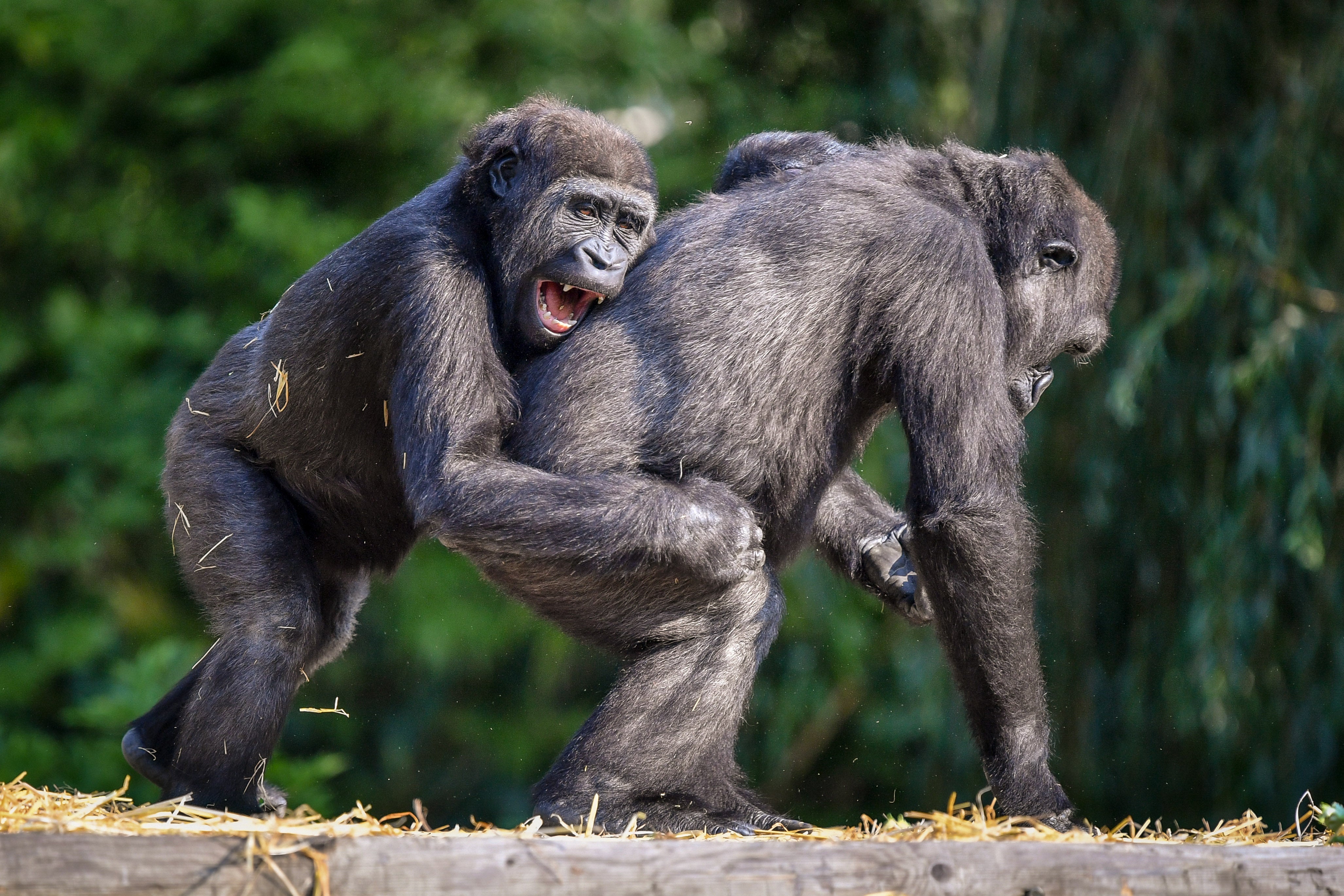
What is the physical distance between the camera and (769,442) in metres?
3.35

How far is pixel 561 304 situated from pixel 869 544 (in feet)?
4.05

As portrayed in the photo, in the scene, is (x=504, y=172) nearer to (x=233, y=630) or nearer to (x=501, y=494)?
(x=501, y=494)

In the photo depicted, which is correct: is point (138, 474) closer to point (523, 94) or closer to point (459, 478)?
point (523, 94)

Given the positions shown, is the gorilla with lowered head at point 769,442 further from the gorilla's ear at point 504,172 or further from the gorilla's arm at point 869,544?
the gorilla's arm at point 869,544

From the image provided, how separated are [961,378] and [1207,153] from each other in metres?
3.90

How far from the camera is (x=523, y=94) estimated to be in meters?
8.17

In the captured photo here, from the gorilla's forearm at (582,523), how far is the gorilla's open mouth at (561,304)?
464 mm

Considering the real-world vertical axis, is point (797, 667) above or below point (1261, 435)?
below

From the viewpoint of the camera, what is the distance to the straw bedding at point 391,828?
7.80ft

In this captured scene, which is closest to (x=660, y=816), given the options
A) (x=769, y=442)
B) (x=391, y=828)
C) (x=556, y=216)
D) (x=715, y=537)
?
(x=715, y=537)

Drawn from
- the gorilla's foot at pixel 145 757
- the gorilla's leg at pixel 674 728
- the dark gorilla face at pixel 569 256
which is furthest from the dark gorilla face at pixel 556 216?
the gorilla's foot at pixel 145 757

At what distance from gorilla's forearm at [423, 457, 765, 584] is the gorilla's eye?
126 cm

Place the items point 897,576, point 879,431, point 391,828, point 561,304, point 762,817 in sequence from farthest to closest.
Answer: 1. point 879,431
2. point 897,576
3. point 561,304
4. point 762,817
5. point 391,828

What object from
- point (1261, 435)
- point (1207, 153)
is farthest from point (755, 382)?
point (1207, 153)
